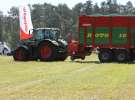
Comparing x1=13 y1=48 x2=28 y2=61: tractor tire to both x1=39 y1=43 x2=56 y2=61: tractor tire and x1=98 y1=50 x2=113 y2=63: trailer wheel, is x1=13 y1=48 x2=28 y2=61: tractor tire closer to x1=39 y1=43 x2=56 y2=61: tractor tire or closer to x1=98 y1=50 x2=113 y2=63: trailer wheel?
x1=39 y1=43 x2=56 y2=61: tractor tire

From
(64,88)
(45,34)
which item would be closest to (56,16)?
(45,34)

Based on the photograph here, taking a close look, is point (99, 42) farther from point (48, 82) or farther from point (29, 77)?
point (48, 82)

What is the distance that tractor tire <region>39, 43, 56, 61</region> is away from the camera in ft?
123

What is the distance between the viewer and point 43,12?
5369 inches

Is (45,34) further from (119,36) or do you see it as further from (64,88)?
(64,88)

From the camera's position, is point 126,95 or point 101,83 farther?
point 101,83

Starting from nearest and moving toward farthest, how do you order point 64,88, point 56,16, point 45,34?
point 64,88 → point 45,34 → point 56,16

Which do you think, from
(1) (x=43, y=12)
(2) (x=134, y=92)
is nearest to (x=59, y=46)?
(2) (x=134, y=92)

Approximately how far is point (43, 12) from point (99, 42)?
3923 inches

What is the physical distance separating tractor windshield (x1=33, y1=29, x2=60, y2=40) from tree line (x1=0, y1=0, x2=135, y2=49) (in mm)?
67957

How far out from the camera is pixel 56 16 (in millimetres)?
126250

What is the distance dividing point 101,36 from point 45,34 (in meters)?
3.79

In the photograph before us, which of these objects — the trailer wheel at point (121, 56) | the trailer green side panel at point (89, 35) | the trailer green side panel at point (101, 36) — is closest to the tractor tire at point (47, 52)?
the trailer green side panel at point (89, 35)

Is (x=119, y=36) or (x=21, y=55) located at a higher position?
(x=119, y=36)
